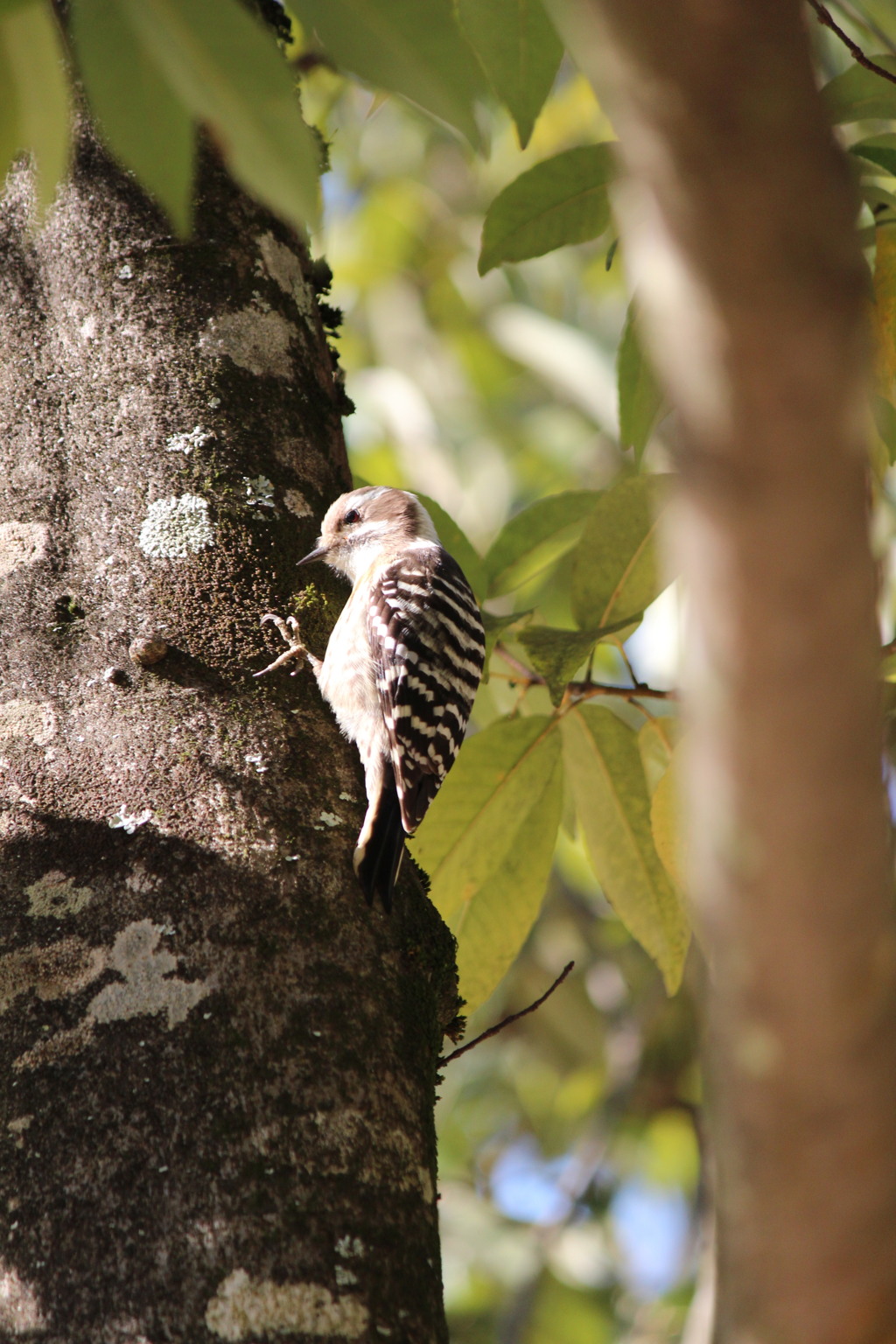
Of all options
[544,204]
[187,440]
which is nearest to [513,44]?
[544,204]

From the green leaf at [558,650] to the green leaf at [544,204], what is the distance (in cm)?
91

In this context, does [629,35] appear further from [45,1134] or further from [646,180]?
[45,1134]

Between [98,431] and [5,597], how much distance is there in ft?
1.42

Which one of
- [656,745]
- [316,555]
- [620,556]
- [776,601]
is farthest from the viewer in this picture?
[656,745]

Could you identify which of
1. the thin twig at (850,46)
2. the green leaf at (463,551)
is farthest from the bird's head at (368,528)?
the thin twig at (850,46)

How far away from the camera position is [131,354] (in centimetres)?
268

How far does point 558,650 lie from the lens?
267 cm

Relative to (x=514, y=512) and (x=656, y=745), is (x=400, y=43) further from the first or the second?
(x=514, y=512)

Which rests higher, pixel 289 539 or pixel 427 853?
pixel 289 539

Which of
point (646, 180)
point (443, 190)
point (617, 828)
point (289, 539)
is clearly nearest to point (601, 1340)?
point (617, 828)

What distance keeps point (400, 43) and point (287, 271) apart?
178 centimetres

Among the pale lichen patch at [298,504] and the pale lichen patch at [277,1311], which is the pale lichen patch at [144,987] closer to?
the pale lichen patch at [277,1311]

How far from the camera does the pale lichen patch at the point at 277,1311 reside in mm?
1543

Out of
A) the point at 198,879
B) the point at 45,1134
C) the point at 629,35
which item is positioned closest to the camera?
the point at 629,35
